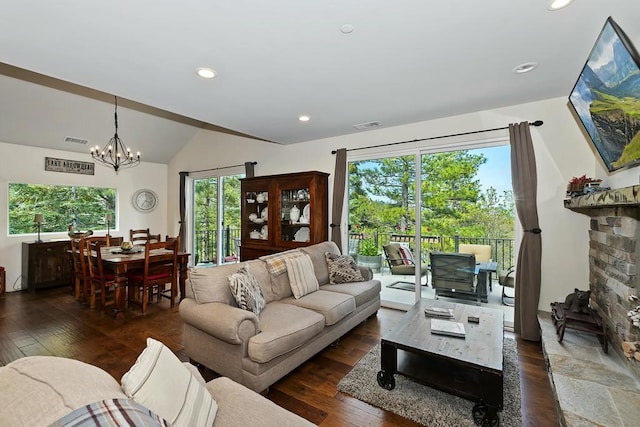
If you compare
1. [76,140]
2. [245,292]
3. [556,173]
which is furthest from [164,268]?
[556,173]

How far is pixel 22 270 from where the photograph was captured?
16.7 feet

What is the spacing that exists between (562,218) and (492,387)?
2286 millimetres

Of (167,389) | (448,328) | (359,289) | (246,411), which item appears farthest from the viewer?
(359,289)

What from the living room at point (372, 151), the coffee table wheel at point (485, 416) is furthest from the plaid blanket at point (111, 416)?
the living room at point (372, 151)

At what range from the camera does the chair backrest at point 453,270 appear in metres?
3.70

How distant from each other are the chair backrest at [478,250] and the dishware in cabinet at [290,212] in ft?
6.56

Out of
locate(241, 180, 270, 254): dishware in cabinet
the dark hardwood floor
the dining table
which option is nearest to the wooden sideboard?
the dark hardwood floor

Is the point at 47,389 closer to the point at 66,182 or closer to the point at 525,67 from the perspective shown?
the point at 525,67

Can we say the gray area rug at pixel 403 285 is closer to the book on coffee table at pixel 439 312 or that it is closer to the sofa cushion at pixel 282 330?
the book on coffee table at pixel 439 312

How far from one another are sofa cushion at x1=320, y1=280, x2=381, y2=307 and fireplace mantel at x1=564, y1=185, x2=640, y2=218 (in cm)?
214

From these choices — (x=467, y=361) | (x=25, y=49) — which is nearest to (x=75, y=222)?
(x=25, y=49)

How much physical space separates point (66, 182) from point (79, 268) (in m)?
2.26

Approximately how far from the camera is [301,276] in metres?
3.21

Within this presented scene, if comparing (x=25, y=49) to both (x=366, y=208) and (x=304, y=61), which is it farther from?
(x=366, y=208)
